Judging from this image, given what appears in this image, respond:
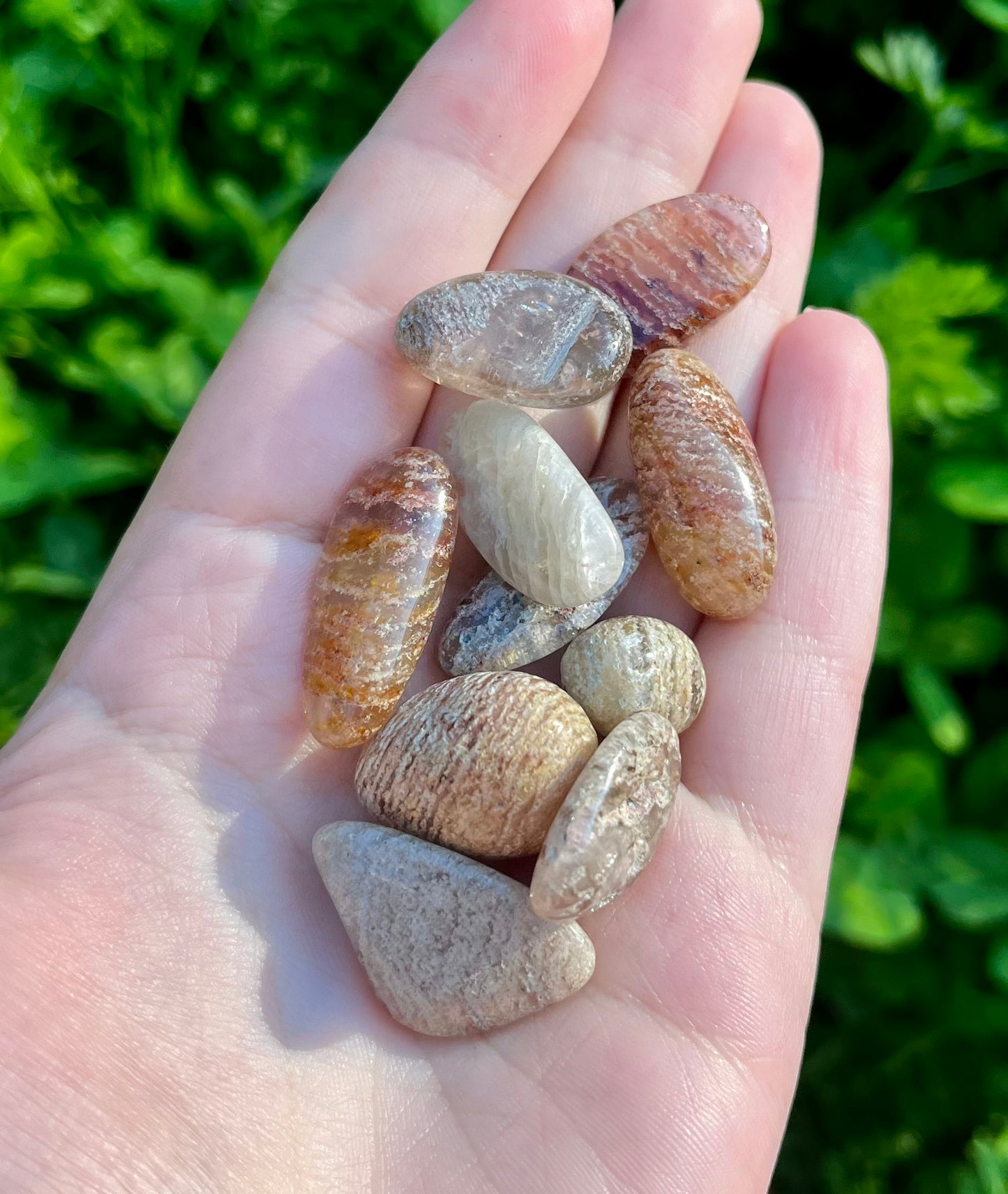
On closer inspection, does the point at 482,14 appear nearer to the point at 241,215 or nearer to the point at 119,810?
the point at 241,215

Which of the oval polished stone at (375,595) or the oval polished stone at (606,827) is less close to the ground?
the oval polished stone at (375,595)

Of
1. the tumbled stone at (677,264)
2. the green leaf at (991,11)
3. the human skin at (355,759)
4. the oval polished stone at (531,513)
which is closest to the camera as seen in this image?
the human skin at (355,759)

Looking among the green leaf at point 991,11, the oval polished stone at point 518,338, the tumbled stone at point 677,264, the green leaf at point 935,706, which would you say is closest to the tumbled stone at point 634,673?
the oval polished stone at point 518,338

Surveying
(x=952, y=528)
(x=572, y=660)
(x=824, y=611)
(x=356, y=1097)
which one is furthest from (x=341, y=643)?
(x=952, y=528)

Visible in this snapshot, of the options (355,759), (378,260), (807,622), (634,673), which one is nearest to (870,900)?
(807,622)

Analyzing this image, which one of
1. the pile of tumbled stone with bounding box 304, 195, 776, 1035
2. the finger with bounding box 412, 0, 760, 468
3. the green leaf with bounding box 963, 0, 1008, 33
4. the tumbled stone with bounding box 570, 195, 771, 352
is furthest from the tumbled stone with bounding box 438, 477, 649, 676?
the green leaf with bounding box 963, 0, 1008, 33

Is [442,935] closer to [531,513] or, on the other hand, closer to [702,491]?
[531,513]

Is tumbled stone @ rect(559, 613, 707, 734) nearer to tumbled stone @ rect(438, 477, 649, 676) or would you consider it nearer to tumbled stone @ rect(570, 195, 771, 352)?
tumbled stone @ rect(438, 477, 649, 676)

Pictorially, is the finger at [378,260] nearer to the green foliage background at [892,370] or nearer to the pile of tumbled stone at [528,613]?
the pile of tumbled stone at [528,613]
